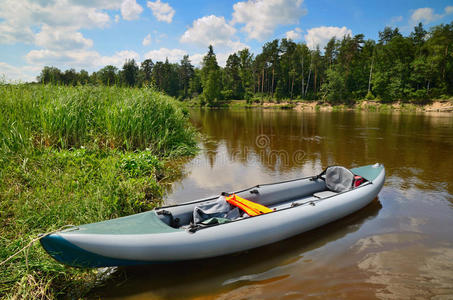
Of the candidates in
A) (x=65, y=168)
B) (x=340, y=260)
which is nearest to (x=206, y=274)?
(x=340, y=260)

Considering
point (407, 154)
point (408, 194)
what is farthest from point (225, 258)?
point (407, 154)

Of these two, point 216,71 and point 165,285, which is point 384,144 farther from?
point 216,71

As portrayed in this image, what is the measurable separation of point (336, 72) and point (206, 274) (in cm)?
4254

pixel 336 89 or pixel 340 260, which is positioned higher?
pixel 336 89

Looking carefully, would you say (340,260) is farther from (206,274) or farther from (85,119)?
(85,119)

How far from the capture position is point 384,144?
10992 mm

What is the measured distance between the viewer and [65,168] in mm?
4234

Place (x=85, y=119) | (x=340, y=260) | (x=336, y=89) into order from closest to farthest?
(x=340, y=260), (x=85, y=119), (x=336, y=89)

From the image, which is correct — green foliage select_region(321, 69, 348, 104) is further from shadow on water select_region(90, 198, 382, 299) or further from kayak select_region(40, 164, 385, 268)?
shadow on water select_region(90, 198, 382, 299)

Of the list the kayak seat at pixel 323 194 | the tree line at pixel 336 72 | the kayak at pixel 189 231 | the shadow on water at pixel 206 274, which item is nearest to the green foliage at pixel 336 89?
the tree line at pixel 336 72

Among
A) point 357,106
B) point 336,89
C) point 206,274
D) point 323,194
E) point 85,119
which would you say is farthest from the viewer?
point 336,89

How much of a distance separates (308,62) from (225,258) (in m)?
48.5

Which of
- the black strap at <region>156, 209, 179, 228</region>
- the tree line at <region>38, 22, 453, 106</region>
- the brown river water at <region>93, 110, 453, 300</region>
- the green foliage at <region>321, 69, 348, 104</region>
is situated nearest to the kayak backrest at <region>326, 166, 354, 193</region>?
the brown river water at <region>93, 110, 453, 300</region>

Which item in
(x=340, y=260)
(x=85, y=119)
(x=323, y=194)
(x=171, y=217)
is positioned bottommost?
(x=340, y=260)
